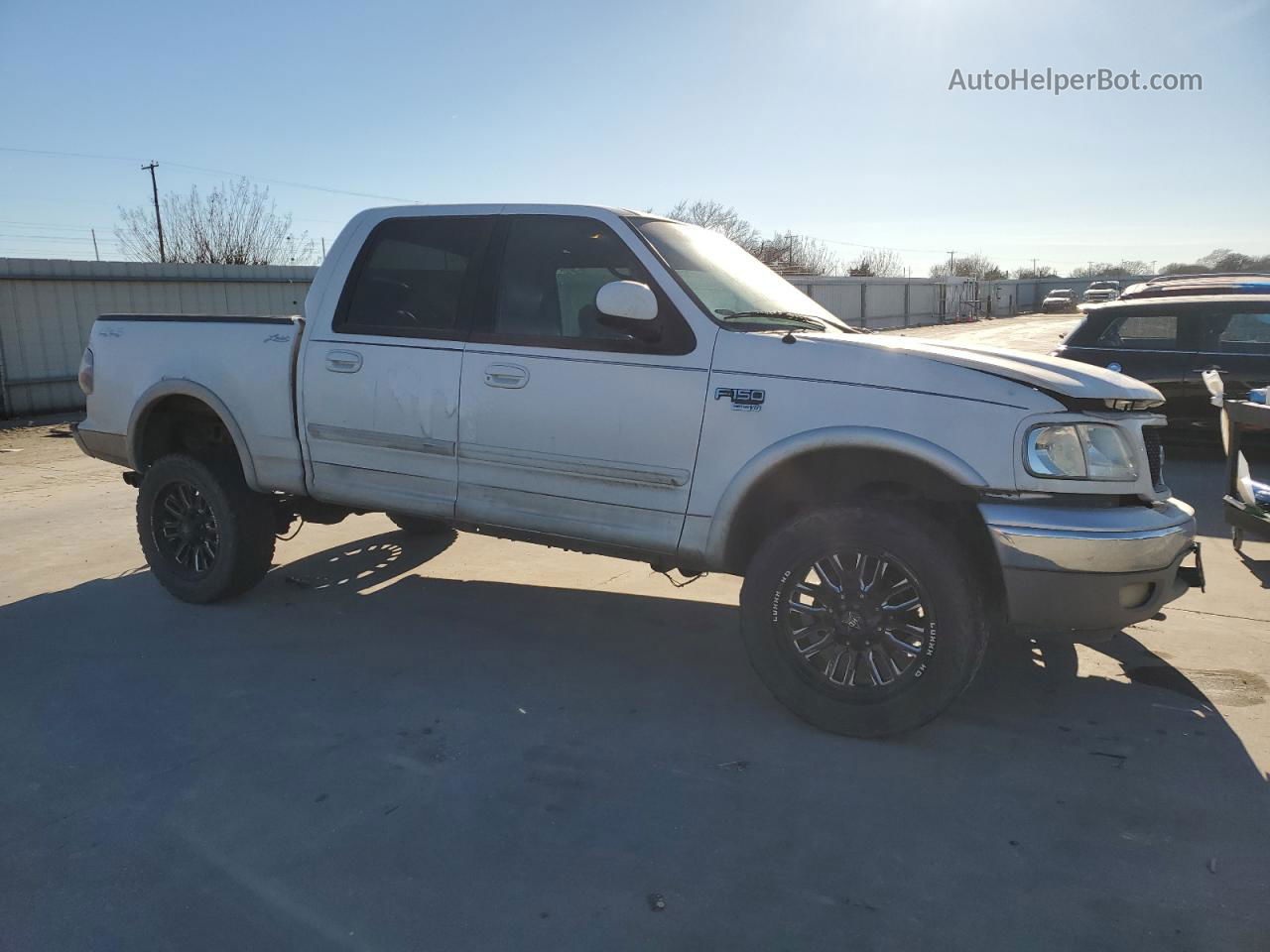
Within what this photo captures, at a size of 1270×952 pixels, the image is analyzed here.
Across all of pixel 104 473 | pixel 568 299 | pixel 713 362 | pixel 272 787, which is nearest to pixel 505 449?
pixel 568 299

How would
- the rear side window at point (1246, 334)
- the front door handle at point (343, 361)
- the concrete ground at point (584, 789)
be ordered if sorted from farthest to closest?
the rear side window at point (1246, 334), the front door handle at point (343, 361), the concrete ground at point (584, 789)

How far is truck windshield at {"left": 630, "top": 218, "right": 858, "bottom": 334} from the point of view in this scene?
13.1 feet

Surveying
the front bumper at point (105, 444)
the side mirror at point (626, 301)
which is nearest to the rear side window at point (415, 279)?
the side mirror at point (626, 301)

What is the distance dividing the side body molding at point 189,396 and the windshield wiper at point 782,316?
272 cm

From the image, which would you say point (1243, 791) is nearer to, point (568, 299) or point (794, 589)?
point (794, 589)

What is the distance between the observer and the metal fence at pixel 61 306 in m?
14.2

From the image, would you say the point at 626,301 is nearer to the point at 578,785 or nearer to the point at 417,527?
the point at 578,785

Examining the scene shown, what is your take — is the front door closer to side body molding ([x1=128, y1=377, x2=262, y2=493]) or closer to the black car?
side body molding ([x1=128, y1=377, x2=262, y2=493])

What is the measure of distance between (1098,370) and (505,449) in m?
2.48

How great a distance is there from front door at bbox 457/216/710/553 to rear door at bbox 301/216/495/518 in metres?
0.14

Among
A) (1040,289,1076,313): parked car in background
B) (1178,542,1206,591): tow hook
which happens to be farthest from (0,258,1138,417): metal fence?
(1040,289,1076,313): parked car in background

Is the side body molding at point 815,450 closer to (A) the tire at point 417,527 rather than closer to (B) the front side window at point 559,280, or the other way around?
(B) the front side window at point 559,280

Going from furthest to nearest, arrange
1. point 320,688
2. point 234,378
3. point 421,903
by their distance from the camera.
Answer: point 234,378 → point 320,688 → point 421,903

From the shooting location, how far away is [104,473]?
1007 centimetres
